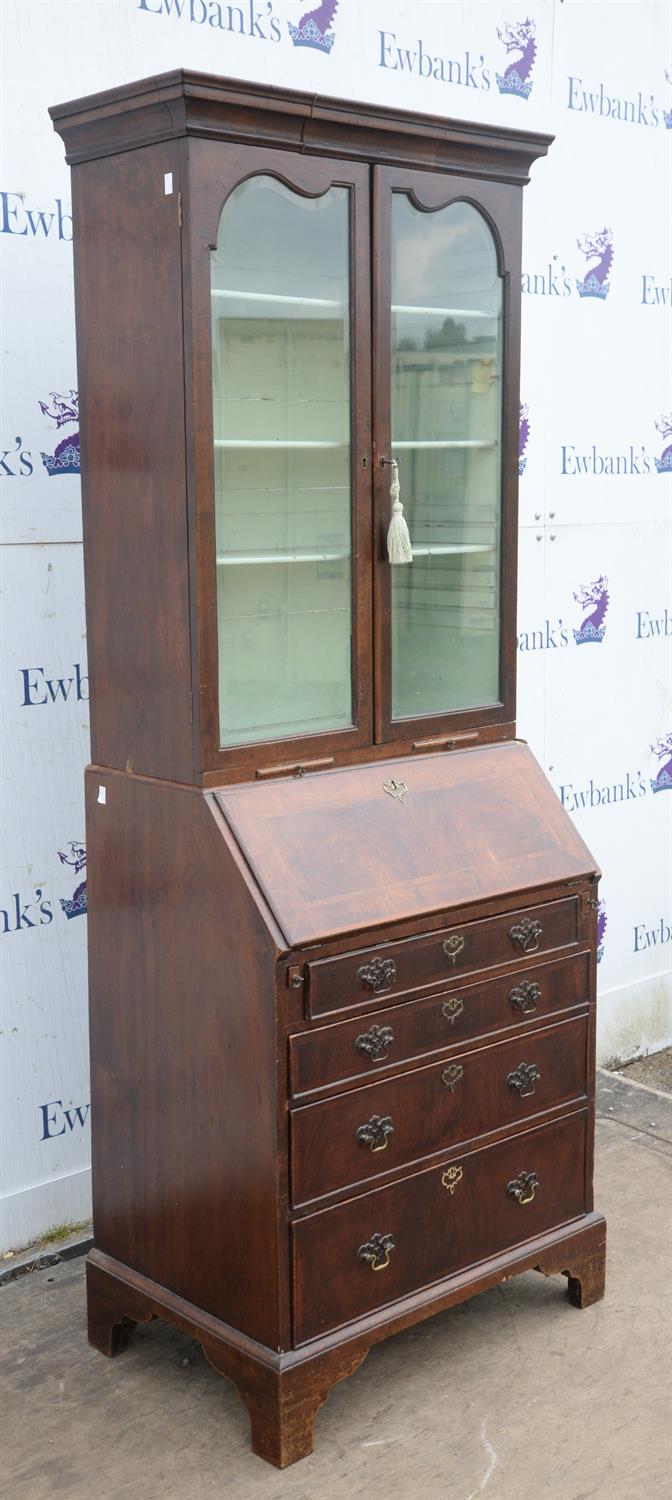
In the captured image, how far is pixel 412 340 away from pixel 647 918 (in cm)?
226

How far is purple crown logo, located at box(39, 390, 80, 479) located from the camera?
305 centimetres

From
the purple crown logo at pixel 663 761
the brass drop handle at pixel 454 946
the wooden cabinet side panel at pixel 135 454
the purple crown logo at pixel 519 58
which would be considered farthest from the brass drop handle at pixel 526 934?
the purple crown logo at pixel 519 58

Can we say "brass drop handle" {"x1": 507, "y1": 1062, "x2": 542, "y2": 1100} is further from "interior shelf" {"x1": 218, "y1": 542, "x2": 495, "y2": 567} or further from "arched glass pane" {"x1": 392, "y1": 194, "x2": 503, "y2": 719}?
"interior shelf" {"x1": 218, "y1": 542, "x2": 495, "y2": 567}

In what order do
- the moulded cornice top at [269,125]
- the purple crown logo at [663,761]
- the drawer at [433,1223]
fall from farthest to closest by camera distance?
1. the purple crown logo at [663,761]
2. the drawer at [433,1223]
3. the moulded cornice top at [269,125]

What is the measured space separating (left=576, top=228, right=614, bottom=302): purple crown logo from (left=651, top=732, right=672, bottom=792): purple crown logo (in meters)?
1.26

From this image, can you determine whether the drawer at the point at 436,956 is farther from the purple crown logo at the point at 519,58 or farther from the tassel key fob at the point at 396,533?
the purple crown logo at the point at 519,58

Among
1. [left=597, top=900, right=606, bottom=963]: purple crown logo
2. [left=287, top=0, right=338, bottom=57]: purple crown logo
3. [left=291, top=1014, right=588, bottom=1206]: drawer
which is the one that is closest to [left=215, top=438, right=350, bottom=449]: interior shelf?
[left=291, top=1014, right=588, bottom=1206]: drawer

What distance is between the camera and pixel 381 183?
258 cm

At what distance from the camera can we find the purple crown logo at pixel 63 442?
3.05 m

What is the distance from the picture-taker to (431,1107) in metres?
2.68

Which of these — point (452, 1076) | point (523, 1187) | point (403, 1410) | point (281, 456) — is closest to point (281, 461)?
point (281, 456)

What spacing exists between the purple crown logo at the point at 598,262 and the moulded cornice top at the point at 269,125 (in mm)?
1280

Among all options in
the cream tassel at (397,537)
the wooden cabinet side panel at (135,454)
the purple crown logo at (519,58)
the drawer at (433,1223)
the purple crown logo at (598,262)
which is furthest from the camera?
the purple crown logo at (598,262)

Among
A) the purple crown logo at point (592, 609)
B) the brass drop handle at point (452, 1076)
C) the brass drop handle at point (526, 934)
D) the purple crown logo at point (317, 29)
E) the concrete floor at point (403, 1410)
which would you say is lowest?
the concrete floor at point (403, 1410)
